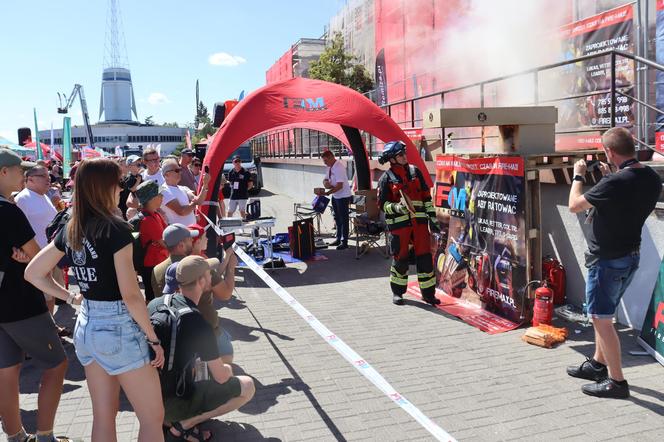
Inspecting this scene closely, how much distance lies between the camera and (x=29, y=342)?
340cm

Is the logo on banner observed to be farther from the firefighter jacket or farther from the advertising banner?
the advertising banner

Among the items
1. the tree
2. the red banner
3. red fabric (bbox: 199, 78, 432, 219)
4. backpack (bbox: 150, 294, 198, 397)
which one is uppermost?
the tree

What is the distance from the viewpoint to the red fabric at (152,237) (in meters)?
5.10

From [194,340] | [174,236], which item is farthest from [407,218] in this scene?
[194,340]

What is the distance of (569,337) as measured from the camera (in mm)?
5566

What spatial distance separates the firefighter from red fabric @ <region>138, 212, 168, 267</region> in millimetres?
2811

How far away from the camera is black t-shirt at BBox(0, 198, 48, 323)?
11.0 ft

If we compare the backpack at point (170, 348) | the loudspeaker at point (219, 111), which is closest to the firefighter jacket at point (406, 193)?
the backpack at point (170, 348)

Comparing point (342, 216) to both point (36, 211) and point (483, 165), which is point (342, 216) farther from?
point (36, 211)

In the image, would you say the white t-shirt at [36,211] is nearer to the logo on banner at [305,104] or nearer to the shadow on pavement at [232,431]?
the shadow on pavement at [232,431]

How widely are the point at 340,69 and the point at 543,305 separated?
24.2 metres

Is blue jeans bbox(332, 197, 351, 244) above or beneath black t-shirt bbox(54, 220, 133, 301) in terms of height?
beneath

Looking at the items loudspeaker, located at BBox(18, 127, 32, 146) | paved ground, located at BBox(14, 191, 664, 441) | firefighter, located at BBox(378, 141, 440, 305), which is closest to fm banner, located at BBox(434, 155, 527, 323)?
firefighter, located at BBox(378, 141, 440, 305)

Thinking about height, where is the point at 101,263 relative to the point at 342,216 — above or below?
above
